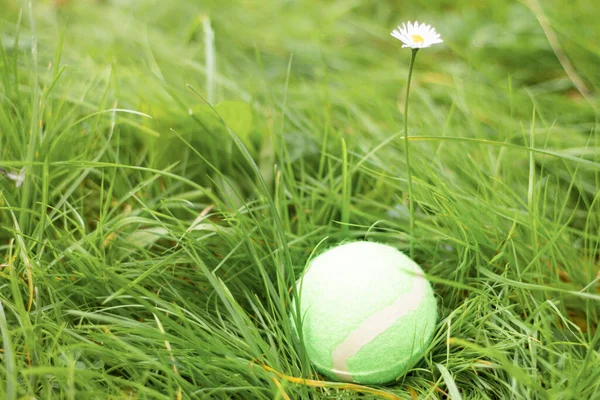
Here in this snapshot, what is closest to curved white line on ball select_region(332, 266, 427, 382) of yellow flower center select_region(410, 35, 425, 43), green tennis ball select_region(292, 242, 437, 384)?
green tennis ball select_region(292, 242, 437, 384)

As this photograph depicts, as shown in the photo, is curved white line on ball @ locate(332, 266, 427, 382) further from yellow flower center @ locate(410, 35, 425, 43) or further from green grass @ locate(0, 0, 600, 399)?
yellow flower center @ locate(410, 35, 425, 43)

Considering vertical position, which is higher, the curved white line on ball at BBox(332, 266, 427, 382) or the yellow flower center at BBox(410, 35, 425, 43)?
the yellow flower center at BBox(410, 35, 425, 43)

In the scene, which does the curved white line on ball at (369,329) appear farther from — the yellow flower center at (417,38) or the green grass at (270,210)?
the yellow flower center at (417,38)

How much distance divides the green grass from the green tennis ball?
0.16 ft

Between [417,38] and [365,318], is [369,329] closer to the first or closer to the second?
[365,318]

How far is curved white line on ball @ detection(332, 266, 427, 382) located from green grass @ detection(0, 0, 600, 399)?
2.0 inches

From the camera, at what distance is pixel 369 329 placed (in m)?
1.12

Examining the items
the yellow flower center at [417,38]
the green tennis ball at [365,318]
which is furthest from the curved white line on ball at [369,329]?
the yellow flower center at [417,38]

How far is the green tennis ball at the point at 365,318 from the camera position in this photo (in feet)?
3.67

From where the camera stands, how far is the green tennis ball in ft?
3.67

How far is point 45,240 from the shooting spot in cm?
124

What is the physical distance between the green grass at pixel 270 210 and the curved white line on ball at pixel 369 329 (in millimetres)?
50

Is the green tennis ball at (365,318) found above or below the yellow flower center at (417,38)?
below

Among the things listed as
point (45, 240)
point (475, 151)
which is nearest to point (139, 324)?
point (45, 240)
